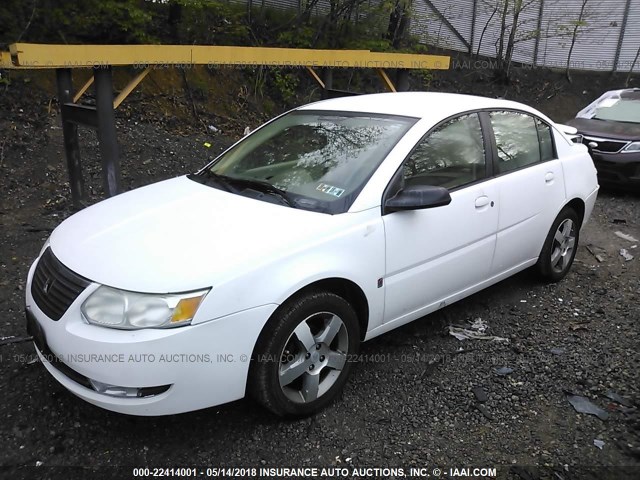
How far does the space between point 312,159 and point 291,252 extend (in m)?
0.96

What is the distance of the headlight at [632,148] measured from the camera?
25.0 ft

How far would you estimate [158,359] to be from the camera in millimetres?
2408

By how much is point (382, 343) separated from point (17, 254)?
3425 mm

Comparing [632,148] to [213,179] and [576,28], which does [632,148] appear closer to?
[213,179]

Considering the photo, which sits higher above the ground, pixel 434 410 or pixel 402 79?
pixel 402 79

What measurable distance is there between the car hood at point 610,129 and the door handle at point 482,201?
17.4 ft

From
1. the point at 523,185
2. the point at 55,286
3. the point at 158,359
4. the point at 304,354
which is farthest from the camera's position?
the point at 523,185

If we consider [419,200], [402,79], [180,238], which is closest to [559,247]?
[419,200]

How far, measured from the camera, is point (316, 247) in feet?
9.21

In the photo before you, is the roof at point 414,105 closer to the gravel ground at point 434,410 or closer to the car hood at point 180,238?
the car hood at point 180,238

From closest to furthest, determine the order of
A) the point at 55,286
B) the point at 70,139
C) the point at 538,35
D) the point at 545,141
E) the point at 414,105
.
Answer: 1. the point at 55,286
2. the point at 414,105
3. the point at 545,141
4. the point at 70,139
5. the point at 538,35

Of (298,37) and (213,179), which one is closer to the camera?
(213,179)

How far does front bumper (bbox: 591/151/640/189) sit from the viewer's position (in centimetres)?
760

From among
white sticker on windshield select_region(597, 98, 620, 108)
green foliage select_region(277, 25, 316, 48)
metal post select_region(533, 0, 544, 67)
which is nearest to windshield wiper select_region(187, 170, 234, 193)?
white sticker on windshield select_region(597, 98, 620, 108)
